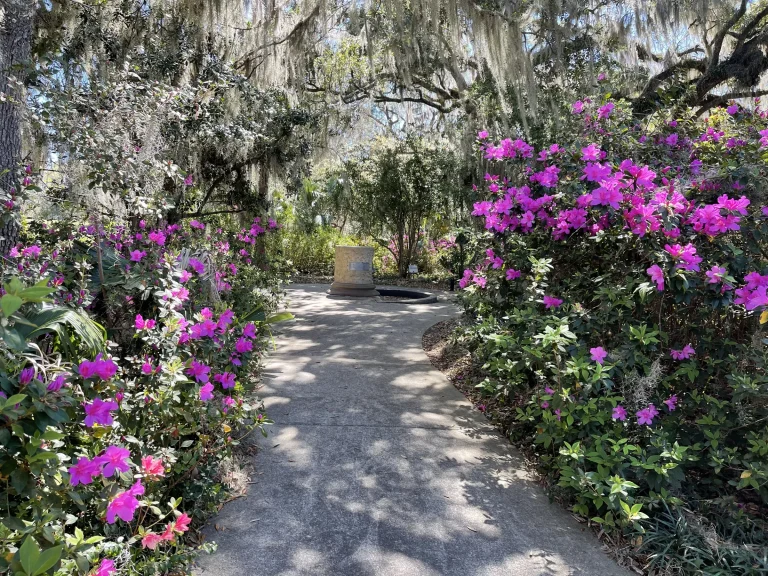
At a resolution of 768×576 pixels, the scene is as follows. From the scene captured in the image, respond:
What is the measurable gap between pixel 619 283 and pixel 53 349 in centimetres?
275

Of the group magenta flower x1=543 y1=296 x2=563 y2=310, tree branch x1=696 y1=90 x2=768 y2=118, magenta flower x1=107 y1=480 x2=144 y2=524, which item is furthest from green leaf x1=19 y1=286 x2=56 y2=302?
tree branch x1=696 y1=90 x2=768 y2=118

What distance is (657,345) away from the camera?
265cm

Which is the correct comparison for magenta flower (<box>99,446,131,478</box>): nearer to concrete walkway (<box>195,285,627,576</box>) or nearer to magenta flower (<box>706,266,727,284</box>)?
concrete walkway (<box>195,285,627,576</box>)

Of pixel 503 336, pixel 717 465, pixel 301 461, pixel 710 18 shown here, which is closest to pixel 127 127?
pixel 301 461

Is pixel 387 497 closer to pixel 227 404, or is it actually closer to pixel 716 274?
pixel 227 404

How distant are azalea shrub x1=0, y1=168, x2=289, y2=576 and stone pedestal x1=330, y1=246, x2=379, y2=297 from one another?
6.30 metres

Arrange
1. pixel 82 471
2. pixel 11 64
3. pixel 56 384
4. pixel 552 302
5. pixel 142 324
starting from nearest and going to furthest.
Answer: pixel 56 384 < pixel 82 471 < pixel 142 324 < pixel 552 302 < pixel 11 64

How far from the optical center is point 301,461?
281cm

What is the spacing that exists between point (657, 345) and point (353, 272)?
7.50 meters

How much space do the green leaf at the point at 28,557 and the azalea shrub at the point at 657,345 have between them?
198 centimetres

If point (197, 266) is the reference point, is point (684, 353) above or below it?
below

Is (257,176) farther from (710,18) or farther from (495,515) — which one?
(710,18)

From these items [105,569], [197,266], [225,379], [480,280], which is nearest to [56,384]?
[105,569]

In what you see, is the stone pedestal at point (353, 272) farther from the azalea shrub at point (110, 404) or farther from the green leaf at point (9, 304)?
the green leaf at point (9, 304)
